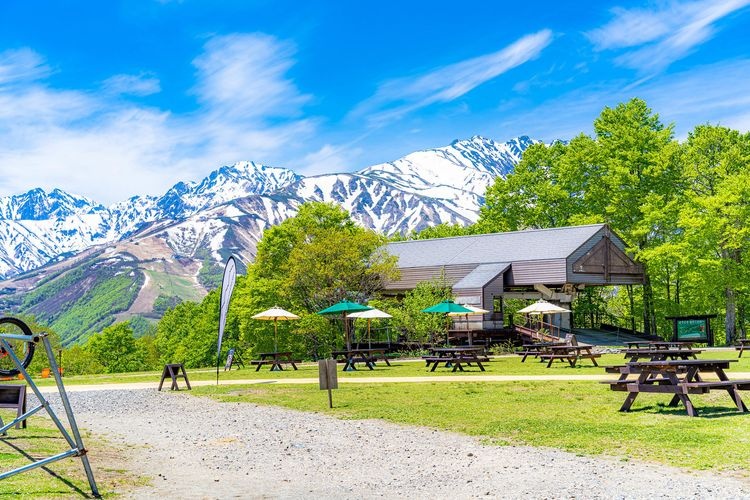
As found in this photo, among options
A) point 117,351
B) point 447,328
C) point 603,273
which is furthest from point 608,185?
point 117,351

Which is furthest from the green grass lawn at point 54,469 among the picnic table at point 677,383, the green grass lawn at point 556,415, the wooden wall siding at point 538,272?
the wooden wall siding at point 538,272

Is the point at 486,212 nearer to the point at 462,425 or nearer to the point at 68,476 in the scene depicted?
the point at 462,425

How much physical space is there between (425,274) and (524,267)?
6.57m

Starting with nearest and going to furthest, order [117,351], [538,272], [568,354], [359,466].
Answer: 1. [359,466]
2. [568,354]
3. [538,272]
4. [117,351]

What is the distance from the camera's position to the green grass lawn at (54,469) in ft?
24.2

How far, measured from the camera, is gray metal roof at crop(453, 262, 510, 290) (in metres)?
44.0

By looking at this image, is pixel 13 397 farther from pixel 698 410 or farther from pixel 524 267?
pixel 524 267

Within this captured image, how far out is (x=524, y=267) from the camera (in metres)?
47.1

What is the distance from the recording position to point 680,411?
501 inches

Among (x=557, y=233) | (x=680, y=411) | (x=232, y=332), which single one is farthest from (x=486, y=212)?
(x=680, y=411)

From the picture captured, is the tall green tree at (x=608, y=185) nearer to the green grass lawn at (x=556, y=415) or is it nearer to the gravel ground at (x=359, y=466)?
the green grass lawn at (x=556, y=415)

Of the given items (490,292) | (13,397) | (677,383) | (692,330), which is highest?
(490,292)

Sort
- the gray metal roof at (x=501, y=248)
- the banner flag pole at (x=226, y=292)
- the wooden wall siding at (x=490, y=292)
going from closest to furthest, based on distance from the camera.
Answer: the banner flag pole at (x=226, y=292)
the wooden wall siding at (x=490, y=292)
the gray metal roof at (x=501, y=248)

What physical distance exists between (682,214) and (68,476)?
38818 mm
